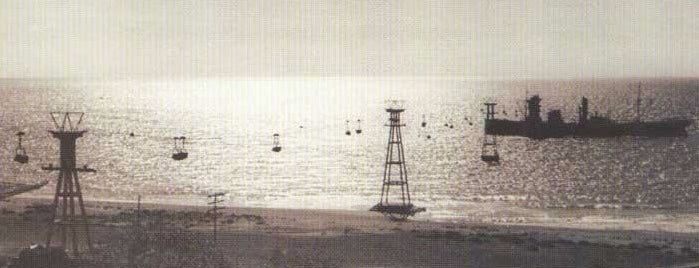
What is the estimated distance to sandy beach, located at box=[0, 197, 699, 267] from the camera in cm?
3547

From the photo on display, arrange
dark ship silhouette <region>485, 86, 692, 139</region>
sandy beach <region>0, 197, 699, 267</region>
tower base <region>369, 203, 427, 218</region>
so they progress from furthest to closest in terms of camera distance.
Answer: dark ship silhouette <region>485, 86, 692, 139</region>
tower base <region>369, 203, 427, 218</region>
sandy beach <region>0, 197, 699, 267</region>

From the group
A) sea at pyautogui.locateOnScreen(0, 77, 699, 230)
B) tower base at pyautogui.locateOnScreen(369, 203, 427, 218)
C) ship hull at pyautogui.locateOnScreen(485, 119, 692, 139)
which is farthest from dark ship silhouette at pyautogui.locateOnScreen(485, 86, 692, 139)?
tower base at pyautogui.locateOnScreen(369, 203, 427, 218)

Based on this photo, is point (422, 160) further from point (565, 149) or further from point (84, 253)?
point (84, 253)

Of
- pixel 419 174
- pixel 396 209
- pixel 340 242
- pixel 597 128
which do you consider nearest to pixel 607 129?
pixel 597 128

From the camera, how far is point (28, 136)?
169750mm

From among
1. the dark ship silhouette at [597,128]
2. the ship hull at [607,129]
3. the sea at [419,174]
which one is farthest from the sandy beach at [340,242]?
the ship hull at [607,129]

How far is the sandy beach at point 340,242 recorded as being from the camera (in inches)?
1396

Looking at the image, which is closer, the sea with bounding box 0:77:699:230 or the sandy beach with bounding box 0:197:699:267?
the sandy beach with bounding box 0:197:699:267

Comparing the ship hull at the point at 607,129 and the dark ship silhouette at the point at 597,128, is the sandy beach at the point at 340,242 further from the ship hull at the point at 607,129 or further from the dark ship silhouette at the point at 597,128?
the ship hull at the point at 607,129

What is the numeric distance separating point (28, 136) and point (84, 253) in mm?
136211

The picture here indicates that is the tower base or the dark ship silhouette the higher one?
the dark ship silhouette

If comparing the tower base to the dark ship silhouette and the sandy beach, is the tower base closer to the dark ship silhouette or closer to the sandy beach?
the sandy beach

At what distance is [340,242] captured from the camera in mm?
50906

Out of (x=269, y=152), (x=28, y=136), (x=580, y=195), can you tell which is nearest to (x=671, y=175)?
(x=580, y=195)
